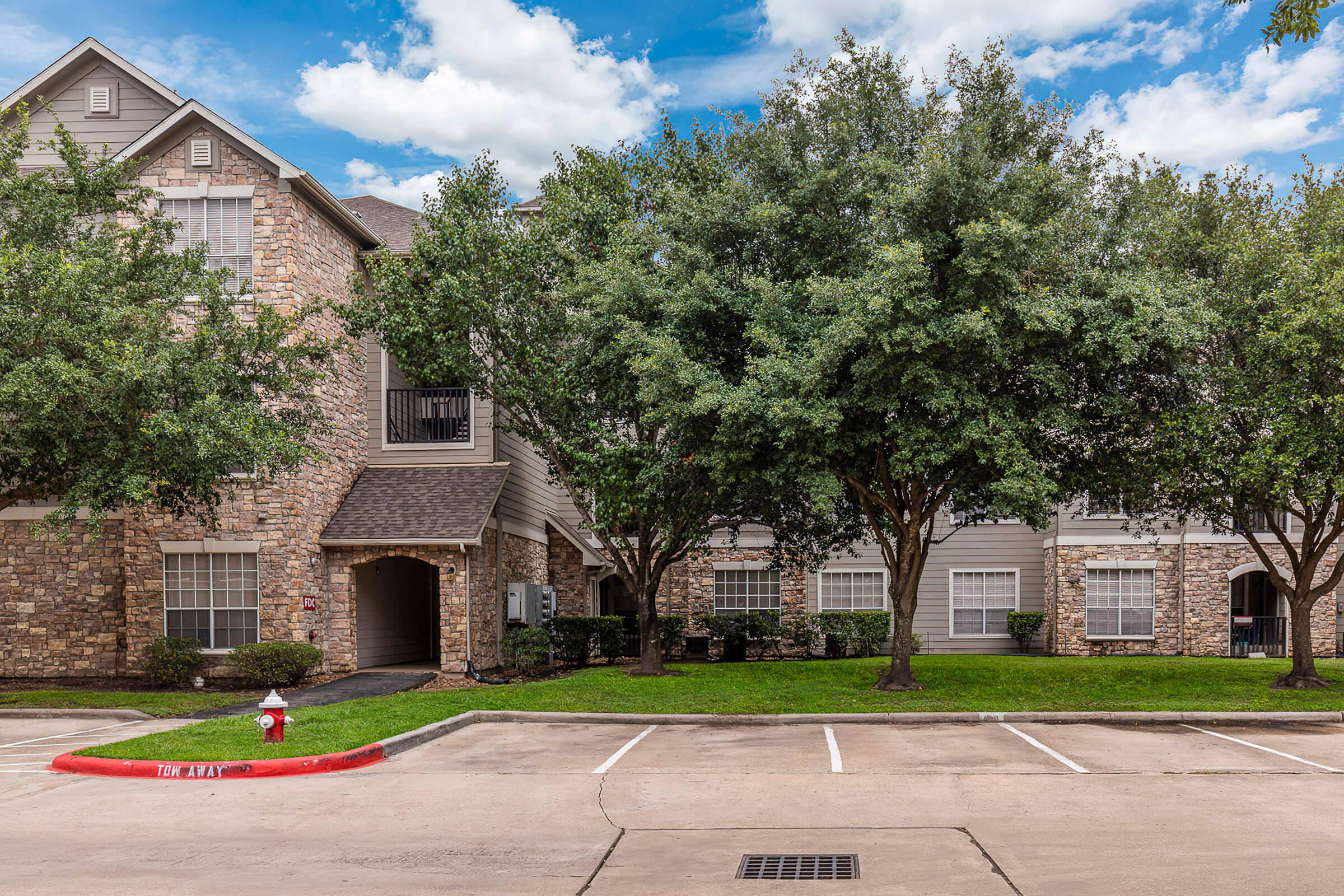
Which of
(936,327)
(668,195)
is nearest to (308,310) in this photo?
(668,195)

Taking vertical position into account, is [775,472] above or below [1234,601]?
above

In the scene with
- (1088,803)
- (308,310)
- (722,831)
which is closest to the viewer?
(722,831)

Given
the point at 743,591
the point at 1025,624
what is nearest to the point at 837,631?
the point at 743,591

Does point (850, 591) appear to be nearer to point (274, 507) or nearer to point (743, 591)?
point (743, 591)

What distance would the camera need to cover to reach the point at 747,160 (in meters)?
16.2

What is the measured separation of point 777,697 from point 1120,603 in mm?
13915

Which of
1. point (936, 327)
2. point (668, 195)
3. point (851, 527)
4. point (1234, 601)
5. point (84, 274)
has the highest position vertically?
point (668, 195)

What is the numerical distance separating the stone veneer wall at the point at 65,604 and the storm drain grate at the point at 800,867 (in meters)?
16.5

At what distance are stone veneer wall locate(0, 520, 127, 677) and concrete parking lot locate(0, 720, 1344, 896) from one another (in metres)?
7.42

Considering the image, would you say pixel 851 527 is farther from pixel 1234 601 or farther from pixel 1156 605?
pixel 1234 601

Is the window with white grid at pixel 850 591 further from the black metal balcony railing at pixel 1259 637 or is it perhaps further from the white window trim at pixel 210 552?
the white window trim at pixel 210 552

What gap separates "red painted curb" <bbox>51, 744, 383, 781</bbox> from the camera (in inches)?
402

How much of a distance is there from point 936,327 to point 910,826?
284 inches

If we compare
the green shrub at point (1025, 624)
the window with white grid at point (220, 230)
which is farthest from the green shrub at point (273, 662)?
the green shrub at point (1025, 624)
